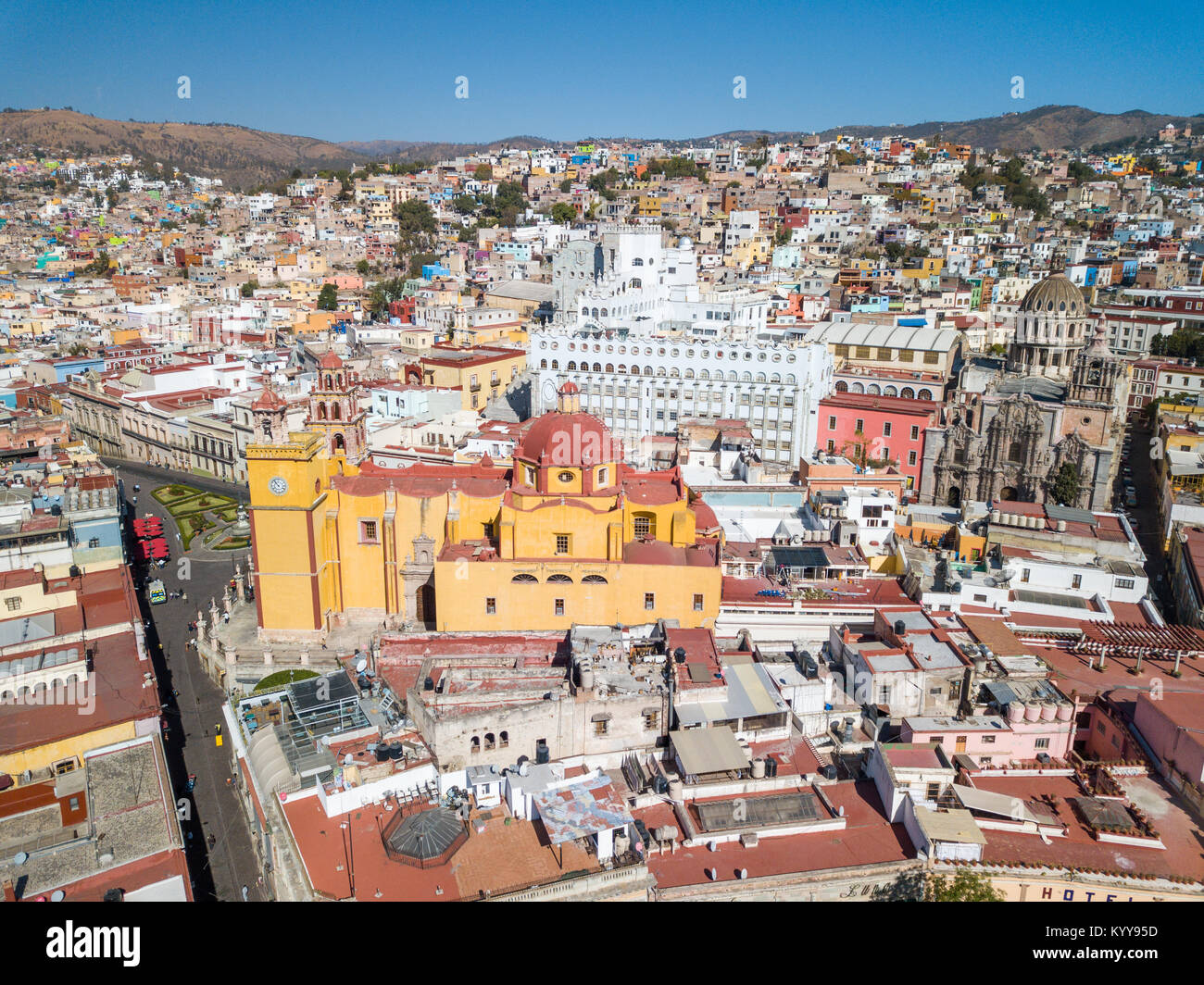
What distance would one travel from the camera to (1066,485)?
1622 inches

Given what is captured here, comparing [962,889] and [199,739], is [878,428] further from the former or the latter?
[199,739]

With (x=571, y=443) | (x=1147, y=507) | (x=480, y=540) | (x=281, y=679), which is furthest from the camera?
(x=1147, y=507)

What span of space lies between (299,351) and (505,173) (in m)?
102

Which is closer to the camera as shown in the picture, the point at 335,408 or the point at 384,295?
the point at 335,408

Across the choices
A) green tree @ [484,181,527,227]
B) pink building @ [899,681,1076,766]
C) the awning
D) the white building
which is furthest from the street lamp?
green tree @ [484,181,527,227]

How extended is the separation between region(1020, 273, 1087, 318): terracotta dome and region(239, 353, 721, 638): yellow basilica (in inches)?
1074

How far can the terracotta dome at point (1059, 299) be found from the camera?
46812 mm

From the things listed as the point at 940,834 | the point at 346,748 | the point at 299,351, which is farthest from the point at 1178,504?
the point at 299,351

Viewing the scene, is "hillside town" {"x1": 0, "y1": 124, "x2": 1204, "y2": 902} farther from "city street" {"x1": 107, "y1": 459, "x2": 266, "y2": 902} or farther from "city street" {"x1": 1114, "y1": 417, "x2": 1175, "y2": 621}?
"city street" {"x1": 1114, "y1": 417, "x2": 1175, "y2": 621}

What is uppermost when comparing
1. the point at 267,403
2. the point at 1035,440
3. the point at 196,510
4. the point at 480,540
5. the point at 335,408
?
the point at 267,403

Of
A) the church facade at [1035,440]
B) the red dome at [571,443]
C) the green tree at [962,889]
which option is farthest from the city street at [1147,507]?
the red dome at [571,443]

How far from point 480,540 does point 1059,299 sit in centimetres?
3462

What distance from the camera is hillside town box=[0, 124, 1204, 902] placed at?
20.1m

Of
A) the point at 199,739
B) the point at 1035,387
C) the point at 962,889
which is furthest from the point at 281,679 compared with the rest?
the point at 1035,387
